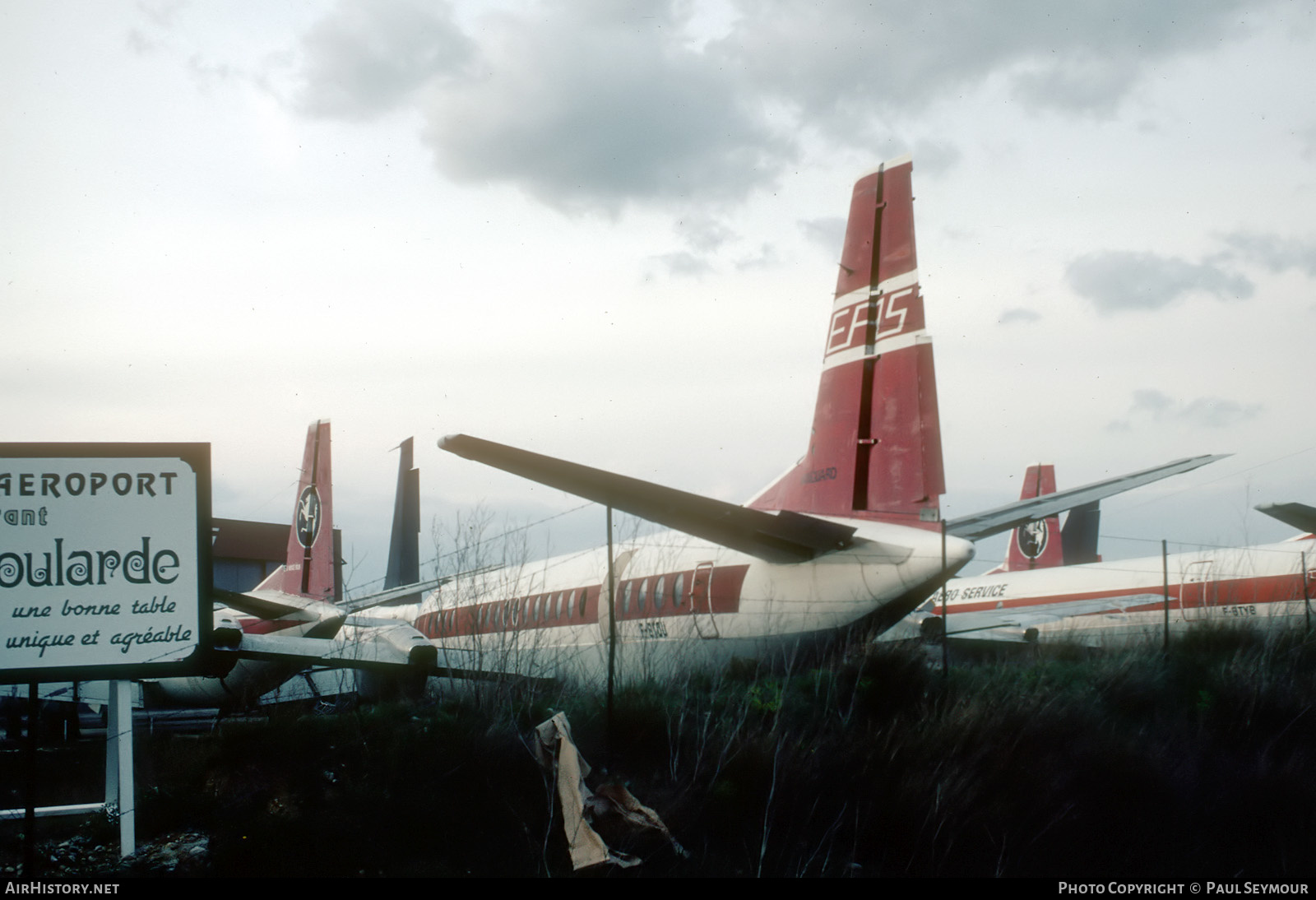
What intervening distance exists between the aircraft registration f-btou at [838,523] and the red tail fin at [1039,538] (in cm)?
2284

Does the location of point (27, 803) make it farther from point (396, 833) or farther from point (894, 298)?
point (894, 298)

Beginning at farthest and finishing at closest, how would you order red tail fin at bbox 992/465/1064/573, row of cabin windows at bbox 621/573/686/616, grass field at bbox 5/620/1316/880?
red tail fin at bbox 992/465/1064/573, row of cabin windows at bbox 621/573/686/616, grass field at bbox 5/620/1316/880

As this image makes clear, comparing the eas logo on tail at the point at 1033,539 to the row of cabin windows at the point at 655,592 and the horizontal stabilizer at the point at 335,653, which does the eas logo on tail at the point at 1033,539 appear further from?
the horizontal stabilizer at the point at 335,653

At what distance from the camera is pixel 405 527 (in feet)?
136

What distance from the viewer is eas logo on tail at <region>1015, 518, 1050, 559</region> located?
37.2 m

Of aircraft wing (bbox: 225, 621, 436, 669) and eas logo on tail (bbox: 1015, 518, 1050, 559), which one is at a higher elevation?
eas logo on tail (bbox: 1015, 518, 1050, 559)

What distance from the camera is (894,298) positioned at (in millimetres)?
13828

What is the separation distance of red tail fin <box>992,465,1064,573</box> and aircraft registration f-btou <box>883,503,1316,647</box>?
537 cm

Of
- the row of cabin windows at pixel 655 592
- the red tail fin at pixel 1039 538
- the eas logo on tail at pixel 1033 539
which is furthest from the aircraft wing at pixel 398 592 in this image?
the eas logo on tail at pixel 1033 539

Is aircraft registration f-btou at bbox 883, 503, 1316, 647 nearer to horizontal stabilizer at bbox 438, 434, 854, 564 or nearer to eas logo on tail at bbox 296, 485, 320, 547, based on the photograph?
horizontal stabilizer at bbox 438, 434, 854, 564

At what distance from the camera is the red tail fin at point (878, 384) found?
43.7ft

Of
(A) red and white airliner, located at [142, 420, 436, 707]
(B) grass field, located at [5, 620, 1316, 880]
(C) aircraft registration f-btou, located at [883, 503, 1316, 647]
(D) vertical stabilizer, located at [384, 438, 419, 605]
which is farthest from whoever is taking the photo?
(D) vertical stabilizer, located at [384, 438, 419, 605]

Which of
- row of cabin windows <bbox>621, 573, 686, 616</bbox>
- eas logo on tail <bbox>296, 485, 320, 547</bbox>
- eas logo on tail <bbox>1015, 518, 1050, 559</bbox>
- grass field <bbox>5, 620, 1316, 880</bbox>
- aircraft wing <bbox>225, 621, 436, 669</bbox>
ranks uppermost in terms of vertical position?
eas logo on tail <bbox>296, 485, 320, 547</bbox>

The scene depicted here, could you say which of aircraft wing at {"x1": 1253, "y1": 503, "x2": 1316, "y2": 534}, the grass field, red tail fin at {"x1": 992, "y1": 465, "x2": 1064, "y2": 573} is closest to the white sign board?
the grass field
